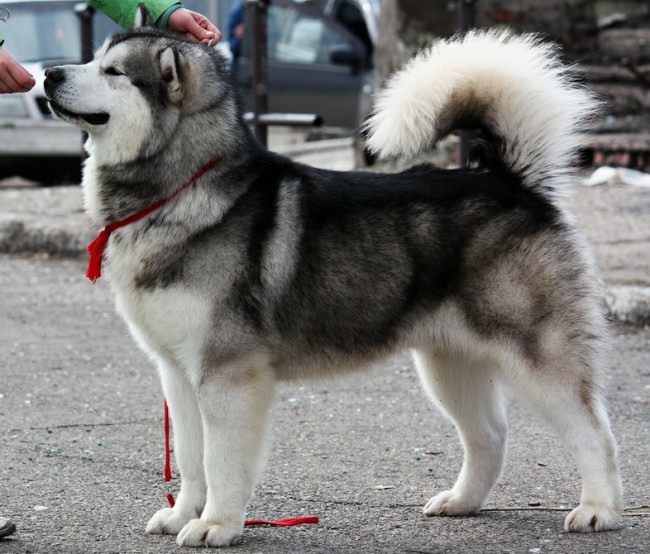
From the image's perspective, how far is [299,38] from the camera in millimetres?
14250

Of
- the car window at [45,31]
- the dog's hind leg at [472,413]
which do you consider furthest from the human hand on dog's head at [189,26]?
the car window at [45,31]

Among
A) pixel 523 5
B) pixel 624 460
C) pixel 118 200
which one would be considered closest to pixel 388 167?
pixel 523 5

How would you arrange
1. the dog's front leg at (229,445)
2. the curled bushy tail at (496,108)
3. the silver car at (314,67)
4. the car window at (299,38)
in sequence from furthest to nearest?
the car window at (299,38), the silver car at (314,67), the curled bushy tail at (496,108), the dog's front leg at (229,445)

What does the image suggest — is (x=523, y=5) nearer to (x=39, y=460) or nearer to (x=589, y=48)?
(x=589, y=48)

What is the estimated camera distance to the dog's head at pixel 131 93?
3.54m

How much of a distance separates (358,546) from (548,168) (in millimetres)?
1390

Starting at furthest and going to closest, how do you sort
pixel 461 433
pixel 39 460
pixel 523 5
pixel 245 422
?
pixel 523 5, pixel 39 460, pixel 461 433, pixel 245 422

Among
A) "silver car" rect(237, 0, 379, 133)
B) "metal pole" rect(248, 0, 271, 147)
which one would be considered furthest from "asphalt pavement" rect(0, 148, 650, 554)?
"silver car" rect(237, 0, 379, 133)

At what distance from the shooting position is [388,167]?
9.76 m

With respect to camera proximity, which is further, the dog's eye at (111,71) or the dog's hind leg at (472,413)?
the dog's hind leg at (472,413)

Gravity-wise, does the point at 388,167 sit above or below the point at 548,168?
below

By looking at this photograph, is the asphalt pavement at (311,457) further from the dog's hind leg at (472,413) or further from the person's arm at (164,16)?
the person's arm at (164,16)

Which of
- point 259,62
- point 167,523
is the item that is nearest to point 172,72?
point 167,523

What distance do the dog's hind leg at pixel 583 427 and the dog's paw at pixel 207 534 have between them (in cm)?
103
